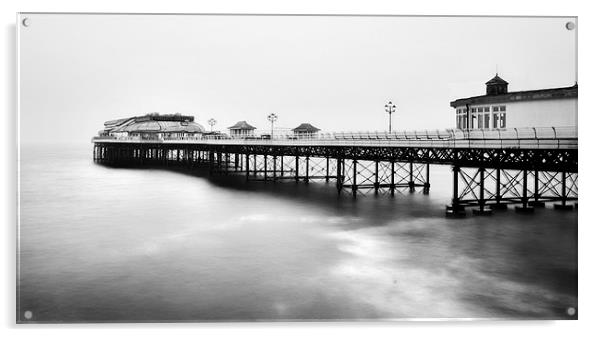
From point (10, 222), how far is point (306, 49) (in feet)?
26.0

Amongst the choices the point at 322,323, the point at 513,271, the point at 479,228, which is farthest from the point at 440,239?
the point at 322,323

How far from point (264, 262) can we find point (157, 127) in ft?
59.4

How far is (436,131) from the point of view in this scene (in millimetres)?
18891

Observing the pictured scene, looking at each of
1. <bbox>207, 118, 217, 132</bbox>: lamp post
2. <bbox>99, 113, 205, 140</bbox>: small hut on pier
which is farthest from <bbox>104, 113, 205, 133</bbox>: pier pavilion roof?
<bbox>207, 118, 217, 132</bbox>: lamp post

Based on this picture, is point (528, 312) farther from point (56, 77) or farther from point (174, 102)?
point (56, 77)

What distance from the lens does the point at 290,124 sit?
1881 cm

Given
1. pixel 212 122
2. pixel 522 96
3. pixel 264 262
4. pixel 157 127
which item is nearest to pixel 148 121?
pixel 157 127

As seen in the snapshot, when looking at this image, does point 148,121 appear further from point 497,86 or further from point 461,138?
point 497,86

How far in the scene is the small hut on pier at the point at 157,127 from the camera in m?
20.3

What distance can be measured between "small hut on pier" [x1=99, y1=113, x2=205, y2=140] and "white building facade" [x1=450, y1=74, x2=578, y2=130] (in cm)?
936

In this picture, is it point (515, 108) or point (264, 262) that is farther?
point (515, 108)

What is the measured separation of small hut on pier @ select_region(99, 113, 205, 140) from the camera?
20.3m

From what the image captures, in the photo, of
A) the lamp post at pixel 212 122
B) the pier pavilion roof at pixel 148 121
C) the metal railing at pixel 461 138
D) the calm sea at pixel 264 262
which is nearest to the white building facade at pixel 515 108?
the metal railing at pixel 461 138

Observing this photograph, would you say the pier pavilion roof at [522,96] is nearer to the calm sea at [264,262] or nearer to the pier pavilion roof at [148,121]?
the calm sea at [264,262]
